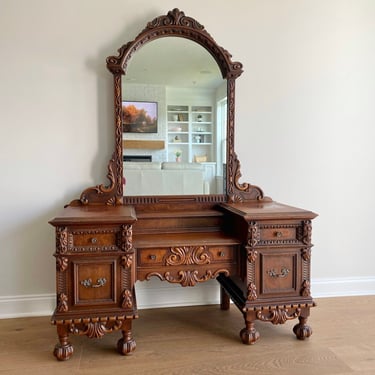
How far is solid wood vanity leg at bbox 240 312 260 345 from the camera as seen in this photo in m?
2.03

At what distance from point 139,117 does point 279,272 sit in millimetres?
1450

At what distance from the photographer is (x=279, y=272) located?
6.75 feet

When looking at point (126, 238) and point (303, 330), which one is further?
point (303, 330)

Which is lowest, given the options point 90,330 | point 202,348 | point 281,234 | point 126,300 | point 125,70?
point 202,348

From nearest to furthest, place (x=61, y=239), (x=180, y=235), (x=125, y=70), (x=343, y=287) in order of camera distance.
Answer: (x=61, y=239) → (x=180, y=235) → (x=125, y=70) → (x=343, y=287)

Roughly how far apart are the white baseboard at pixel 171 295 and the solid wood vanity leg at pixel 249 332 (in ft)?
2.09

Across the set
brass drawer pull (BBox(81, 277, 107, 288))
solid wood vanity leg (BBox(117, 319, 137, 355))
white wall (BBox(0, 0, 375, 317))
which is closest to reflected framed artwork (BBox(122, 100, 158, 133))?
white wall (BBox(0, 0, 375, 317))

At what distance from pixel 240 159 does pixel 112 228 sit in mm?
1235

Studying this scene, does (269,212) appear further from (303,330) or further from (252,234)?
(303,330)

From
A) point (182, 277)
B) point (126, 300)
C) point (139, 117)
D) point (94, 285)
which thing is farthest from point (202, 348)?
point (139, 117)

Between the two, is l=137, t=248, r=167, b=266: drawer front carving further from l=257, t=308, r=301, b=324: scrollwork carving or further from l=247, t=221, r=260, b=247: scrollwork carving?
l=257, t=308, r=301, b=324: scrollwork carving

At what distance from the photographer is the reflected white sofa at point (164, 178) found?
95.7 inches

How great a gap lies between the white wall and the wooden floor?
0.95 feet

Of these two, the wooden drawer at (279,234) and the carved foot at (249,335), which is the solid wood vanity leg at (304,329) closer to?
the carved foot at (249,335)
